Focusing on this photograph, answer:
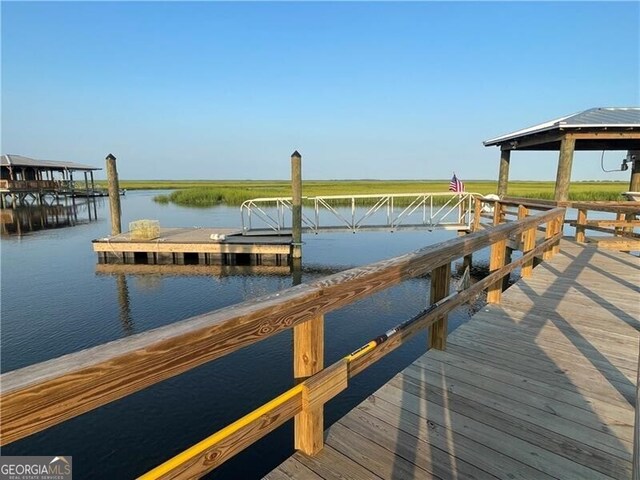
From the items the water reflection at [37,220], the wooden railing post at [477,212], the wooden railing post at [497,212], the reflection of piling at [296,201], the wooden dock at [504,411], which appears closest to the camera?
the wooden dock at [504,411]

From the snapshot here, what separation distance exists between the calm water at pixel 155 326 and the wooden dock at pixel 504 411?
301 cm

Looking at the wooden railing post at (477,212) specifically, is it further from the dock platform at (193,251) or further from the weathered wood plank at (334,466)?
the weathered wood plank at (334,466)

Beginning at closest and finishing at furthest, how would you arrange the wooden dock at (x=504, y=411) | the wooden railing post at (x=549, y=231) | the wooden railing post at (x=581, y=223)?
the wooden dock at (x=504, y=411) → the wooden railing post at (x=549, y=231) → the wooden railing post at (x=581, y=223)

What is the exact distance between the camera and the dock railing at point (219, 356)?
0.95 m

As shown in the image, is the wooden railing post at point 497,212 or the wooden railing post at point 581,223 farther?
the wooden railing post at point 497,212

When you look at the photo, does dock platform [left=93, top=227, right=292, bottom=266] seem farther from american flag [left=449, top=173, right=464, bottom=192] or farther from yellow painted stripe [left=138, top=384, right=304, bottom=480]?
yellow painted stripe [left=138, top=384, right=304, bottom=480]

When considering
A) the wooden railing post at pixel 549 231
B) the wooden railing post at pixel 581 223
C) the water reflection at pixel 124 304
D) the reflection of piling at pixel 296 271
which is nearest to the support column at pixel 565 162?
the wooden railing post at pixel 581 223

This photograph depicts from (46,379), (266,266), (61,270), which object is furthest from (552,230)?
(61,270)

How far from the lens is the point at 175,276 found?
13.8 meters

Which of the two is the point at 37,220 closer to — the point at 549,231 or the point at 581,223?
the point at 549,231

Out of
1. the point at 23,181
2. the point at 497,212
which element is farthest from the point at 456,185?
→ the point at 23,181

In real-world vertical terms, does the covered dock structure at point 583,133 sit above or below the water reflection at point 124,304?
above

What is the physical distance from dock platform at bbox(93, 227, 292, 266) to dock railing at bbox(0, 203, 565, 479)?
1293 cm

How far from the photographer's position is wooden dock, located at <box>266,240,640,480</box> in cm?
204
